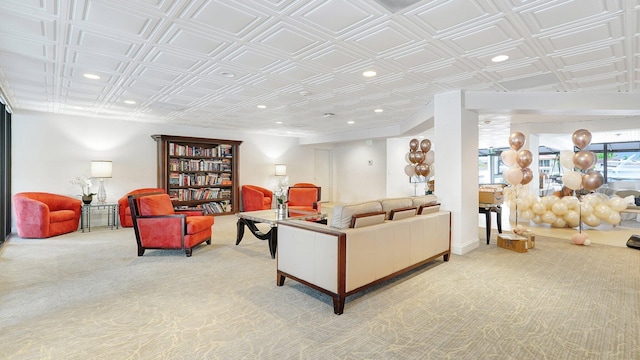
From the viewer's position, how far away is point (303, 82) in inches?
167

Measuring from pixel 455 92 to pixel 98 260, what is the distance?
214 inches

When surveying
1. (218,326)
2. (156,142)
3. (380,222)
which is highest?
(156,142)

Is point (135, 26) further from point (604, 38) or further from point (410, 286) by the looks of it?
point (604, 38)

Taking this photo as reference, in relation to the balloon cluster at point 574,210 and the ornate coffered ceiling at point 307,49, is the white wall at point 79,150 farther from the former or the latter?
the balloon cluster at point 574,210

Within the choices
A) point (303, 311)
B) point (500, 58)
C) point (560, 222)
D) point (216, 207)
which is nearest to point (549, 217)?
point (560, 222)

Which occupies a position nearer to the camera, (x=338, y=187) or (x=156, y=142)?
(x=156, y=142)

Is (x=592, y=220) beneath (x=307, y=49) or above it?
beneath

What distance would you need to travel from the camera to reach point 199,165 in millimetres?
8102

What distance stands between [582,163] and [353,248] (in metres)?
5.17

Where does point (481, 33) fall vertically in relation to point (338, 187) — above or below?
above

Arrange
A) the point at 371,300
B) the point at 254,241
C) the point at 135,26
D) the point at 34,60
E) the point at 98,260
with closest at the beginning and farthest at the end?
the point at 135,26, the point at 371,300, the point at 34,60, the point at 98,260, the point at 254,241

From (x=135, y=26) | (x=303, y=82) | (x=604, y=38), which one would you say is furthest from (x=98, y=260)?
(x=604, y=38)

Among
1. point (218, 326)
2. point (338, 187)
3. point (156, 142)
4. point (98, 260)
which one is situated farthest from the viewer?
point (338, 187)

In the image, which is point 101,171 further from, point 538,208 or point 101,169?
point 538,208
